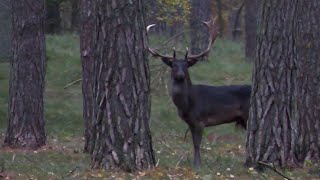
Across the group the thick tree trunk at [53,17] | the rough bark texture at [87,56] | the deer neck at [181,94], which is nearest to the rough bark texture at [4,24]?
the thick tree trunk at [53,17]

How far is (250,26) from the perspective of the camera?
94.5ft

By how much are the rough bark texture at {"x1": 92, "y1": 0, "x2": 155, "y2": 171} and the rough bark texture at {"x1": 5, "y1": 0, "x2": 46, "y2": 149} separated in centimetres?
390

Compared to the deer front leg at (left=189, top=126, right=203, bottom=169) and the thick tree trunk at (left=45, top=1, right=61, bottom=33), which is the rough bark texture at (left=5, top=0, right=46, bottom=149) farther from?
the thick tree trunk at (left=45, top=1, right=61, bottom=33)

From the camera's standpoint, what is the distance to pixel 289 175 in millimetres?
9703

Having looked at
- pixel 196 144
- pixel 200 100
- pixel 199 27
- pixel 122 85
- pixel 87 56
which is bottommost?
pixel 199 27

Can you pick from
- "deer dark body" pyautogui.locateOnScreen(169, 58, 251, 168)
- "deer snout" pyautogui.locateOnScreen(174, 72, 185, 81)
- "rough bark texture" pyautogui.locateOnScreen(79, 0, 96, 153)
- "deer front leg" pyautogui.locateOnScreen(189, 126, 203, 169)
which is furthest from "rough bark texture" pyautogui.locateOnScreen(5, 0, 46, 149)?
"deer front leg" pyautogui.locateOnScreen(189, 126, 203, 169)

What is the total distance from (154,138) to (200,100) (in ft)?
9.56

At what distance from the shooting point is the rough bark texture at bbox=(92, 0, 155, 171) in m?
9.09

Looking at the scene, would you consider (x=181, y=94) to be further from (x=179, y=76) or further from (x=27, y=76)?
(x=27, y=76)

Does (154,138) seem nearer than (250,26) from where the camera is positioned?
Yes

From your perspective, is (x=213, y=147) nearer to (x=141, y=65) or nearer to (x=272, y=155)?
(x=272, y=155)

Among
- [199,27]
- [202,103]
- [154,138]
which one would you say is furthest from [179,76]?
[199,27]

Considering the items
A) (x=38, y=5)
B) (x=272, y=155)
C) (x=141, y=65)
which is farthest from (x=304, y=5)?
(x=38, y=5)

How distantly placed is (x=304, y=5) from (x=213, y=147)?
392cm
